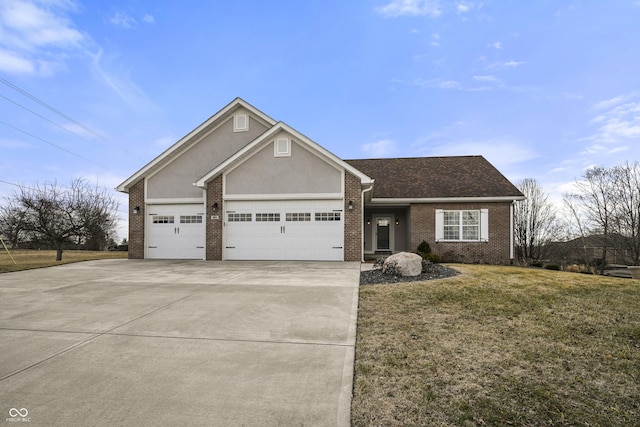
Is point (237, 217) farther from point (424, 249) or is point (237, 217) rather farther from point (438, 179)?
point (438, 179)

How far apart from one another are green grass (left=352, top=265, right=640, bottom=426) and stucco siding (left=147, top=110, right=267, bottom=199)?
1151cm

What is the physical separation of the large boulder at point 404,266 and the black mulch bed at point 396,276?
0.14 meters

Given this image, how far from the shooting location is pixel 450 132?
71.8ft

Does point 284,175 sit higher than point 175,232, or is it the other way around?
point 284,175

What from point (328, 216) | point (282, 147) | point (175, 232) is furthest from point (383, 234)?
point (175, 232)

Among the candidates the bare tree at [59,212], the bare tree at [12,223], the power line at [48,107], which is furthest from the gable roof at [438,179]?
the bare tree at [12,223]

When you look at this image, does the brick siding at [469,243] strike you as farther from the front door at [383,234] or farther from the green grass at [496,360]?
the green grass at [496,360]

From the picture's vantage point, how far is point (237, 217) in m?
14.6

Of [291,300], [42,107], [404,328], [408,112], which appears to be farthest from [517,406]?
[42,107]

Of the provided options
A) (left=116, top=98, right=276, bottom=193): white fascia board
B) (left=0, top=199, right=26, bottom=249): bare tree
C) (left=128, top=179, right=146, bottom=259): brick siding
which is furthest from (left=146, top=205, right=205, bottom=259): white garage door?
(left=0, top=199, right=26, bottom=249): bare tree

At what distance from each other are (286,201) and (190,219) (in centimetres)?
489

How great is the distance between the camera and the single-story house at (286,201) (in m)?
13.9

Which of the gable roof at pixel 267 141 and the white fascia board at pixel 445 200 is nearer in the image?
the gable roof at pixel 267 141

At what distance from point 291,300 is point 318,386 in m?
3.37
